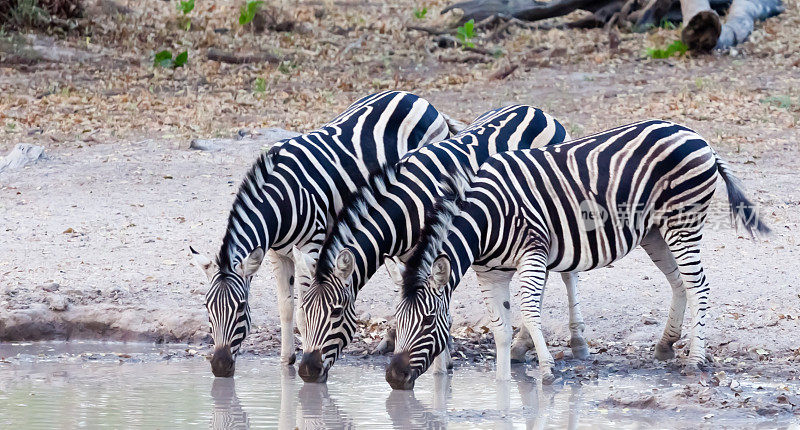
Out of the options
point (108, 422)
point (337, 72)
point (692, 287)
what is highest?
point (337, 72)

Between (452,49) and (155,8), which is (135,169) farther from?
(155,8)

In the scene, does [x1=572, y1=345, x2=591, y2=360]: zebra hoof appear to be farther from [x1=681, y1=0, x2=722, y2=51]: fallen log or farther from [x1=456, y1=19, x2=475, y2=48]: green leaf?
[x1=456, y1=19, x2=475, y2=48]: green leaf

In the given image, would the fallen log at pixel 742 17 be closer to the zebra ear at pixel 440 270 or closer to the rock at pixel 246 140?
the rock at pixel 246 140

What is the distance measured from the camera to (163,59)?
57.4 feet

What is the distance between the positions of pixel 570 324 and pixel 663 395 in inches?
58.9

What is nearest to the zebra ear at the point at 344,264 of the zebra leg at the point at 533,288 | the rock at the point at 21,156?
the zebra leg at the point at 533,288

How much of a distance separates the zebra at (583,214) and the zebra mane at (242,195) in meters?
1.25

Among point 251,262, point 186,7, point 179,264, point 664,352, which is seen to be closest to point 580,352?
point 664,352

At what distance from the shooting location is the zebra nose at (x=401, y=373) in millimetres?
5922

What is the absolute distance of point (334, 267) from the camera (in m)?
6.21

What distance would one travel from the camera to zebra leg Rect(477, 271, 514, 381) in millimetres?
6598

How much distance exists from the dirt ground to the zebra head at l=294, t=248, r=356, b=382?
4.55 feet

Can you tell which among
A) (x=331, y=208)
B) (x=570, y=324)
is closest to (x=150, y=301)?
(x=331, y=208)

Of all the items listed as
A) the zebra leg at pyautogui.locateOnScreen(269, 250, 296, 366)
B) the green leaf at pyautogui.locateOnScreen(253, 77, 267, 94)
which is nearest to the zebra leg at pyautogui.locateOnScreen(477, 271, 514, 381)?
the zebra leg at pyautogui.locateOnScreen(269, 250, 296, 366)
